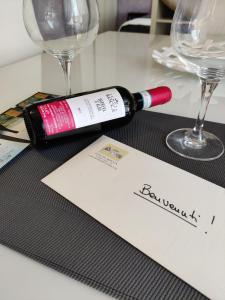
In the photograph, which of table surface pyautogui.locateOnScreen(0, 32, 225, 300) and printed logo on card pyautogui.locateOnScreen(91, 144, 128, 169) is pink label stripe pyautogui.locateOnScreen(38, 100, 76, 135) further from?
table surface pyautogui.locateOnScreen(0, 32, 225, 300)

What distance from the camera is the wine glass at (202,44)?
334 mm

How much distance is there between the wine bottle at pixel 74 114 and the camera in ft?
1.13

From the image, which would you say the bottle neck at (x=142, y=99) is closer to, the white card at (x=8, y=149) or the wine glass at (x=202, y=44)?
the wine glass at (x=202, y=44)

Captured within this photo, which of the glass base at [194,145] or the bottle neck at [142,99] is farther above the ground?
the bottle neck at [142,99]

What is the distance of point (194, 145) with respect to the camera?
40 cm

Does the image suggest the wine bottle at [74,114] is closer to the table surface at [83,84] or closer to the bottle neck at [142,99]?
the bottle neck at [142,99]

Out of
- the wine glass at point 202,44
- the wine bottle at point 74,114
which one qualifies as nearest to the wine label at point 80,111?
the wine bottle at point 74,114

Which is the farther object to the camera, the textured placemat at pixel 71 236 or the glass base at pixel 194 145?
the glass base at pixel 194 145

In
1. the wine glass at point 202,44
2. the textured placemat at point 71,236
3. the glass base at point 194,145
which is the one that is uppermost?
the wine glass at point 202,44

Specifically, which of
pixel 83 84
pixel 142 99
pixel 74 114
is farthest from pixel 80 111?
pixel 83 84

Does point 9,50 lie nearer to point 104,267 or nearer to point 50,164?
point 50,164

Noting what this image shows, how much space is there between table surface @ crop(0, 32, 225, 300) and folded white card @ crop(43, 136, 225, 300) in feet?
0.23

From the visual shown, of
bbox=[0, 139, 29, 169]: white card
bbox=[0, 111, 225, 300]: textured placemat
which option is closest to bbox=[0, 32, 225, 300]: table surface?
bbox=[0, 111, 225, 300]: textured placemat

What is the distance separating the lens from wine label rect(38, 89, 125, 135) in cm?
34
